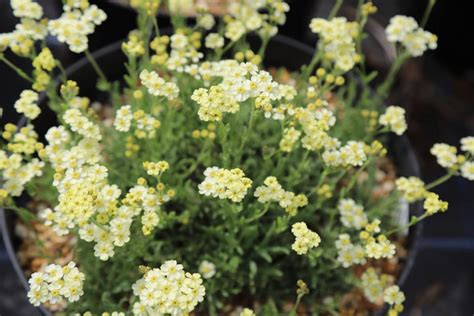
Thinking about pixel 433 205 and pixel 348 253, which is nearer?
pixel 433 205

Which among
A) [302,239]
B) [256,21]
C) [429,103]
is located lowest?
[429,103]

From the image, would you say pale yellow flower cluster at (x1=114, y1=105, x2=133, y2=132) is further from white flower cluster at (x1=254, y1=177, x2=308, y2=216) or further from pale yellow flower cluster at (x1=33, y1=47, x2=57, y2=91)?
white flower cluster at (x1=254, y1=177, x2=308, y2=216)

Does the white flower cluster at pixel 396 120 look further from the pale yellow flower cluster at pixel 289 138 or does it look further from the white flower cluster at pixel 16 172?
the white flower cluster at pixel 16 172

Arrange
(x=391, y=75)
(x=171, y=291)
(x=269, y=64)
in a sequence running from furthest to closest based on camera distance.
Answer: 1. (x=269, y=64)
2. (x=391, y=75)
3. (x=171, y=291)

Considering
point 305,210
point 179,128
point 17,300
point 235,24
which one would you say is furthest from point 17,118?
point 305,210

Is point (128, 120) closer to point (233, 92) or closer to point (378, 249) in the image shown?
point (233, 92)

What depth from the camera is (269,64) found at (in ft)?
5.36

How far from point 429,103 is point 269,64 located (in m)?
0.63

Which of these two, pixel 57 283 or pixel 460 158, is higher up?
pixel 460 158

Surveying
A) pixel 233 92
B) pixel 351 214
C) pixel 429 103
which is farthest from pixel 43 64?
pixel 429 103

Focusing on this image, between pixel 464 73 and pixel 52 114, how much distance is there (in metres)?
1.27

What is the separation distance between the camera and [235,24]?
1.31m

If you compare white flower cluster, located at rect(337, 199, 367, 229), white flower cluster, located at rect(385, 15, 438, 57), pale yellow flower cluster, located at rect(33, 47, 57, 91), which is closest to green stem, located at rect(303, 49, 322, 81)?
white flower cluster, located at rect(385, 15, 438, 57)

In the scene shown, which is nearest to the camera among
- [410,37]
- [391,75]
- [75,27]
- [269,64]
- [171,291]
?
[171,291]
